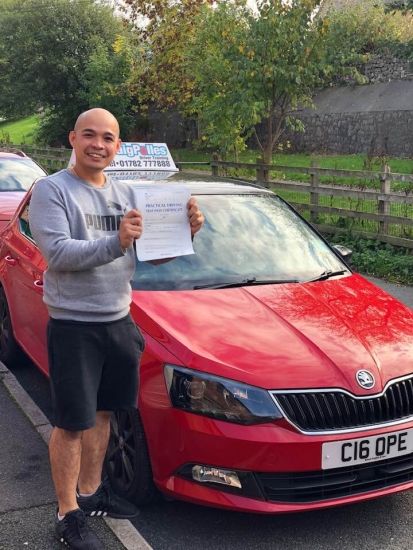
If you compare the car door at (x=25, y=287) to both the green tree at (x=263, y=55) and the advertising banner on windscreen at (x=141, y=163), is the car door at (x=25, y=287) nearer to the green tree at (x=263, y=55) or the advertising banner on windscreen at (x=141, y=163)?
the advertising banner on windscreen at (x=141, y=163)

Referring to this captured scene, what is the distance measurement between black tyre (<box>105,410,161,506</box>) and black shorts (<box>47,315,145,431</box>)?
37 cm

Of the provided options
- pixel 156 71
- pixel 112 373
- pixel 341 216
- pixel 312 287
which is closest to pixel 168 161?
pixel 312 287

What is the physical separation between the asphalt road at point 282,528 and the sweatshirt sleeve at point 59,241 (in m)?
1.39

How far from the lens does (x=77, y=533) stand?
9.66ft

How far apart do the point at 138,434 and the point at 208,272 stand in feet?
3.69

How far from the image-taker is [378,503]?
346cm

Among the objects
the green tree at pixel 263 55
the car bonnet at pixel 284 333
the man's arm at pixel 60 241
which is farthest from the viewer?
the green tree at pixel 263 55

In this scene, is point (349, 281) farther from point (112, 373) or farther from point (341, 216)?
point (341, 216)

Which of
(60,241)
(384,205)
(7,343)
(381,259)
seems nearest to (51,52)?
(384,205)

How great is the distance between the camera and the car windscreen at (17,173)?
8906 mm

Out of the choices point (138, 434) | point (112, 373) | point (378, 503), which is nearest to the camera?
point (112, 373)

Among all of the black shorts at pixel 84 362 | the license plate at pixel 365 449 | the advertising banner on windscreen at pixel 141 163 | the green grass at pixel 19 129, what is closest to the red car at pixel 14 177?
the advertising banner on windscreen at pixel 141 163

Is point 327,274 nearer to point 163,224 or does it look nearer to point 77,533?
point 163,224

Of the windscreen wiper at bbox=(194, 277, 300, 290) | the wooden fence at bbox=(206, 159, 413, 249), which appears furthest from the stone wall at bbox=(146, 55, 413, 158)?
the windscreen wiper at bbox=(194, 277, 300, 290)
